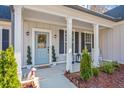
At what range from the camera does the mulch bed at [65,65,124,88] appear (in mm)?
6290

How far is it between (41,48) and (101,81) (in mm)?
4299

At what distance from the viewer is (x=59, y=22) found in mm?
10031

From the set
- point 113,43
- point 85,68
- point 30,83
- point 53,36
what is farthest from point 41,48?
point 113,43

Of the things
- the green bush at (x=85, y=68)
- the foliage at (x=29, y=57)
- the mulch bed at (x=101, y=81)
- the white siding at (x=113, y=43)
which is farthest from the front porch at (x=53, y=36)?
the white siding at (x=113, y=43)

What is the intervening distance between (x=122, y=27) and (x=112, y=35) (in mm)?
1139

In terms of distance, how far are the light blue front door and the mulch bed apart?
9.09ft

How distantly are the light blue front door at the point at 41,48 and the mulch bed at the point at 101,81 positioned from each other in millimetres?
2770

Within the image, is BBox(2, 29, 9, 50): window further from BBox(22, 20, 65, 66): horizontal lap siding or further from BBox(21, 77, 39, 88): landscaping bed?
BBox(21, 77, 39, 88): landscaping bed

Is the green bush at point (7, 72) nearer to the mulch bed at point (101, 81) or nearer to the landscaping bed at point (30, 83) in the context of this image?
the landscaping bed at point (30, 83)

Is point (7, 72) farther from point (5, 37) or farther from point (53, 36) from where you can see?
point (53, 36)

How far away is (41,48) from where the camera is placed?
963 centimetres

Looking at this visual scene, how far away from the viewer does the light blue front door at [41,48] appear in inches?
371

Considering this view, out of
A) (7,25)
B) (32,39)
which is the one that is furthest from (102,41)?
(7,25)

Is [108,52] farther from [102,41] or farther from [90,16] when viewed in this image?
[90,16]
